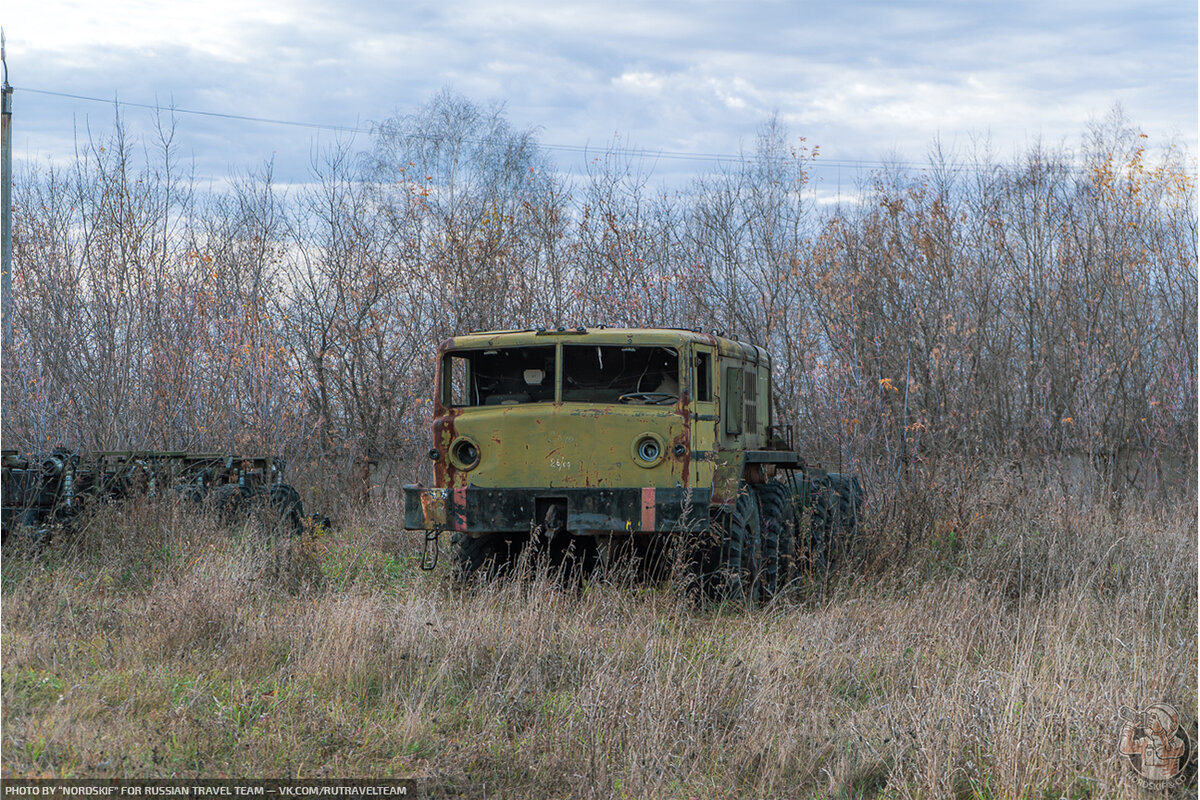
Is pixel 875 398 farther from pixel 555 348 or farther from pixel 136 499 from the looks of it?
pixel 136 499

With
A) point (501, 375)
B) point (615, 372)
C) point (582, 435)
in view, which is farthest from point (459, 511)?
point (615, 372)

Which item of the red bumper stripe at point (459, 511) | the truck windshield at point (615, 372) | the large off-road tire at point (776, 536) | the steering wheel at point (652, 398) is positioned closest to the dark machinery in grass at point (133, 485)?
the red bumper stripe at point (459, 511)

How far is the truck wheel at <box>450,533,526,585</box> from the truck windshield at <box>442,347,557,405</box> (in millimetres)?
1094

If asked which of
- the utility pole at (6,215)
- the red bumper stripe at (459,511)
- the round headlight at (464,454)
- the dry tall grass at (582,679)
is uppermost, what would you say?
the utility pole at (6,215)

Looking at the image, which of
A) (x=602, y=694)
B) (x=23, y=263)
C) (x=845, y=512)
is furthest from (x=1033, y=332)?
(x=23, y=263)

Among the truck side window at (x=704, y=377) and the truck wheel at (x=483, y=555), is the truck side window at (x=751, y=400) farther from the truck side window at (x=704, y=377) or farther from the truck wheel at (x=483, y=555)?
the truck wheel at (x=483, y=555)

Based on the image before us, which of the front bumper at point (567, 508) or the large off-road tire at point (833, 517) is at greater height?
the front bumper at point (567, 508)

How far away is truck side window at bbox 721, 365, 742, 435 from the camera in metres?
8.24

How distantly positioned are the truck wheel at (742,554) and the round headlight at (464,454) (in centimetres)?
191

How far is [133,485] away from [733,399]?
565 centimetres

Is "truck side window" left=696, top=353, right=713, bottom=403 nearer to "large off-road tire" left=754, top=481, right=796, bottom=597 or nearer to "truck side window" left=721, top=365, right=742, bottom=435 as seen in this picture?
"truck side window" left=721, top=365, right=742, bottom=435

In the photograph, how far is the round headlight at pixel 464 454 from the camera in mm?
7789

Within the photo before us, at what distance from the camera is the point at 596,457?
24.8 ft

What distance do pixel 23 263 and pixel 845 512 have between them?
490 inches
